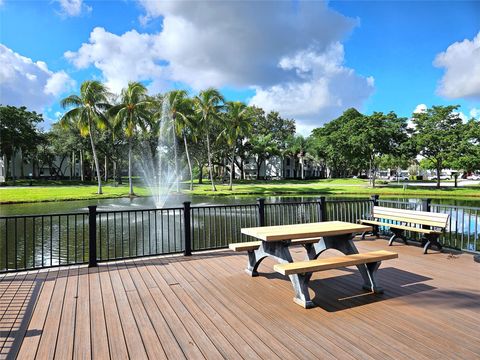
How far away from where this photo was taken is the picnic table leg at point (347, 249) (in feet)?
13.4

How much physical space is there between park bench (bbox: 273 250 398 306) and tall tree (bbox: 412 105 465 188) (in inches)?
1409

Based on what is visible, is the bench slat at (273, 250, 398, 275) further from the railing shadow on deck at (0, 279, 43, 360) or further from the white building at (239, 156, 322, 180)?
the white building at (239, 156, 322, 180)

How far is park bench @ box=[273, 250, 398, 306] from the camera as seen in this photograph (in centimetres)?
357

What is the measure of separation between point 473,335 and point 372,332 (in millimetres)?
874

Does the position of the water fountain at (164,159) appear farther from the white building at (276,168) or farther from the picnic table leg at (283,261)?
the picnic table leg at (283,261)

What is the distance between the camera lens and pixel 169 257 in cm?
593

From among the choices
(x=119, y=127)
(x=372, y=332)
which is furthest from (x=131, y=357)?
(x=119, y=127)

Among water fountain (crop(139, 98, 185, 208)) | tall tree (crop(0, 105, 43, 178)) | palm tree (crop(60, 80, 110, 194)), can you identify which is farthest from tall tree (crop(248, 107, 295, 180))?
tall tree (crop(0, 105, 43, 178))

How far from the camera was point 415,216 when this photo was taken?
6363 millimetres

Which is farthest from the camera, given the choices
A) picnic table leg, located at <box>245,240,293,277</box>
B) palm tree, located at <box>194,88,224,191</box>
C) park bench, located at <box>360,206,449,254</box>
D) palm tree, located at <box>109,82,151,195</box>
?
palm tree, located at <box>194,88,224,191</box>

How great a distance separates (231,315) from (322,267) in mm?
1150

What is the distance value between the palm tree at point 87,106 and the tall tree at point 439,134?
32595mm

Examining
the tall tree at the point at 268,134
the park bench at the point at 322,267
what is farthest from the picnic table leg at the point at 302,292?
the tall tree at the point at 268,134

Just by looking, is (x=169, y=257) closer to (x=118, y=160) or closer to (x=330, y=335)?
(x=330, y=335)
